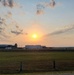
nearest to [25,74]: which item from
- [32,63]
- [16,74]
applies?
[16,74]

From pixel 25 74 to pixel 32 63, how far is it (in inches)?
499

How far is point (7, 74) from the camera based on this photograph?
24.9 meters

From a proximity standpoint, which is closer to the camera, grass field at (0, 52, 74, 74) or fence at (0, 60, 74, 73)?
fence at (0, 60, 74, 73)

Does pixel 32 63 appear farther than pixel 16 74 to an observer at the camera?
Yes

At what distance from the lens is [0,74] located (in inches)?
977

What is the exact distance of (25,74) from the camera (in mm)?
24453

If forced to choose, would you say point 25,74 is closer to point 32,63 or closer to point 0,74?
point 0,74

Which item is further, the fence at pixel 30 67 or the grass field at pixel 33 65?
the grass field at pixel 33 65

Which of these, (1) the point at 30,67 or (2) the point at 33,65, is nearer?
(1) the point at 30,67

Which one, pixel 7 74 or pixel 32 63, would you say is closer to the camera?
pixel 7 74

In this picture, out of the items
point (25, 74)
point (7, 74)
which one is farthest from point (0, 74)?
point (25, 74)

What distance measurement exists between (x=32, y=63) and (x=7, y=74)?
12.4 m

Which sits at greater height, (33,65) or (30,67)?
(33,65)

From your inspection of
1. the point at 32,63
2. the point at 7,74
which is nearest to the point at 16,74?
the point at 7,74
